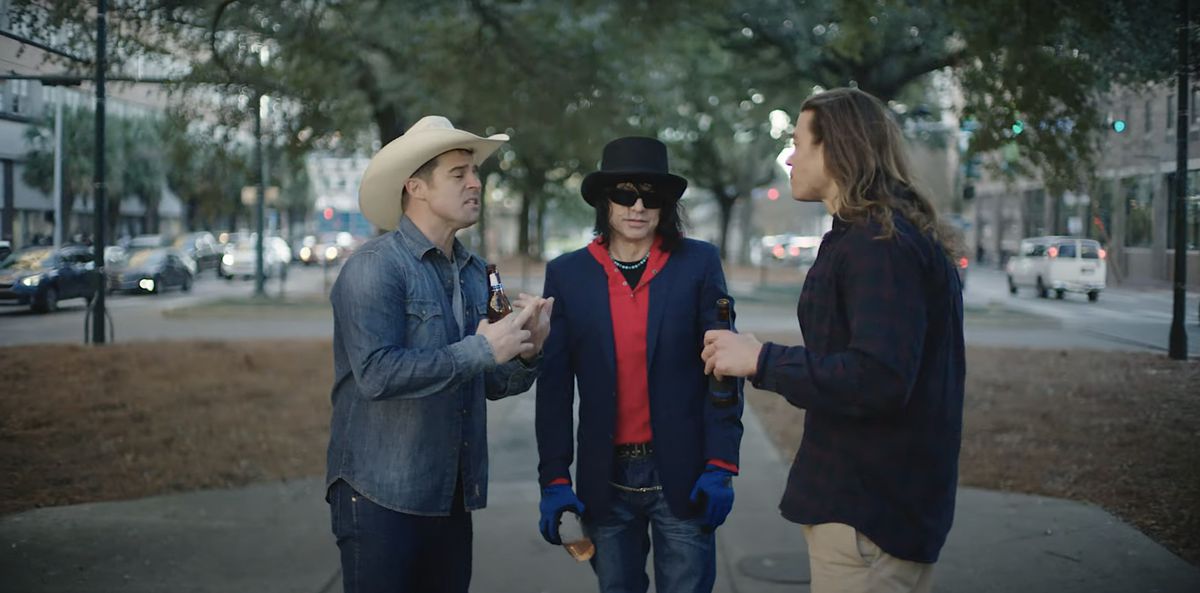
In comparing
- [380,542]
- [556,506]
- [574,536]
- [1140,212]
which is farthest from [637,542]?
[1140,212]

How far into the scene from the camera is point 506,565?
5371mm

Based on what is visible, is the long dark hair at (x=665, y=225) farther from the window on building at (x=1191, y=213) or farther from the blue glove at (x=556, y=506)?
the window on building at (x=1191, y=213)

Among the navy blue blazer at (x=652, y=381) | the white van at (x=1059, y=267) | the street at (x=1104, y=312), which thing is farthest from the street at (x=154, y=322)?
the white van at (x=1059, y=267)

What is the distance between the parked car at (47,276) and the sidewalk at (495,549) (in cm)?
125

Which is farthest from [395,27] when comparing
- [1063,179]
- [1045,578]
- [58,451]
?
[1045,578]

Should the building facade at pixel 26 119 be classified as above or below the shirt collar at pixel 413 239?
above

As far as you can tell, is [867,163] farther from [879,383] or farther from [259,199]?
[259,199]

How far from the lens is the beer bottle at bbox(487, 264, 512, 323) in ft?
10.5

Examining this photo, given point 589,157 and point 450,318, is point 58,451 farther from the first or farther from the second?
point 589,157

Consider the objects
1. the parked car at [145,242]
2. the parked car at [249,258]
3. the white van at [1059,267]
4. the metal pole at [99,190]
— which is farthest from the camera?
the parked car at [249,258]

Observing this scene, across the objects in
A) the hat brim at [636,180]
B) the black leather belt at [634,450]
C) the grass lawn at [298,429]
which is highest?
the hat brim at [636,180]

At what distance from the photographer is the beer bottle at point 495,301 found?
3.21 m

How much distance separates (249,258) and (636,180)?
21.0 metres

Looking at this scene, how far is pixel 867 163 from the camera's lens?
8.39 ft
